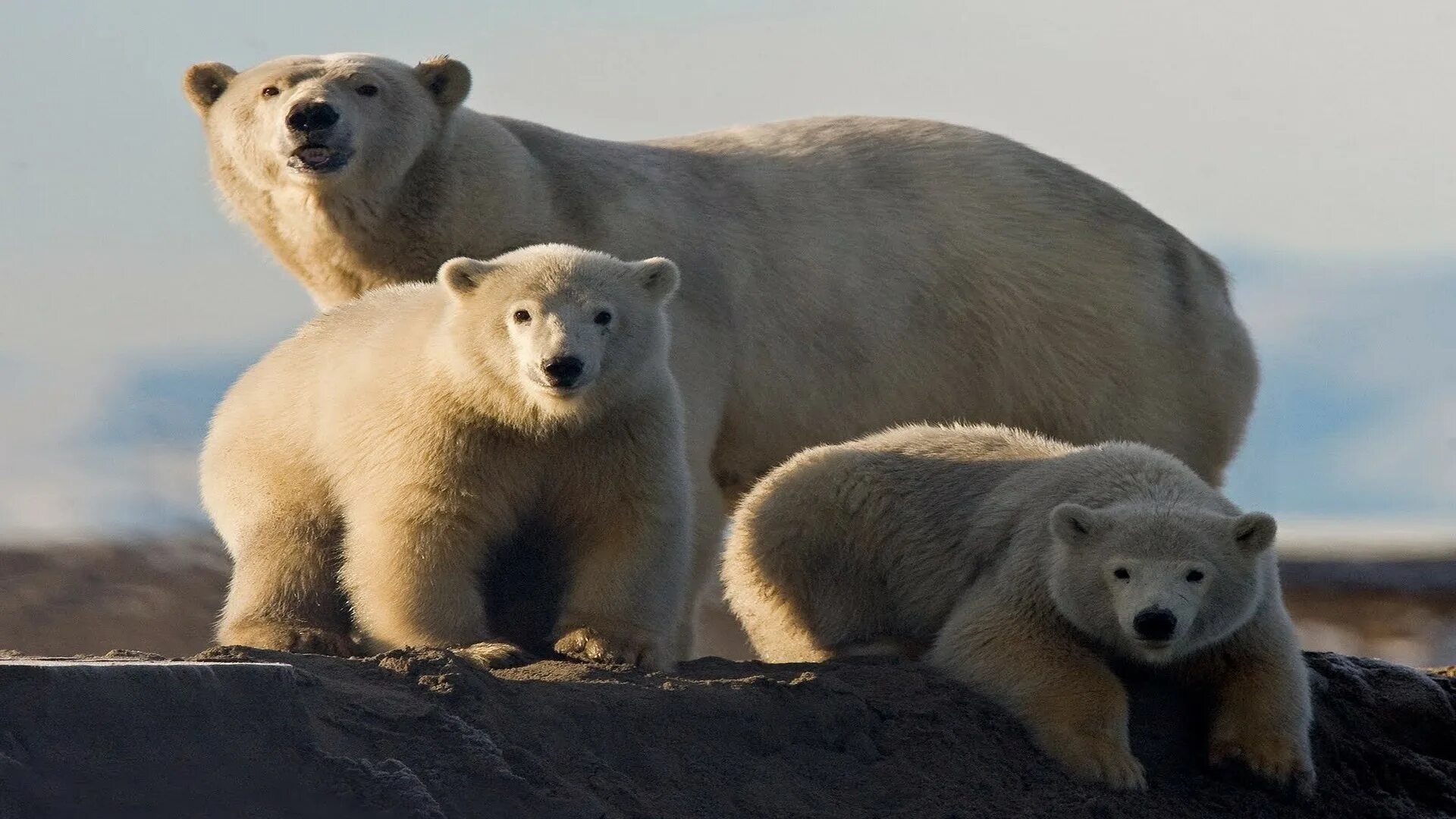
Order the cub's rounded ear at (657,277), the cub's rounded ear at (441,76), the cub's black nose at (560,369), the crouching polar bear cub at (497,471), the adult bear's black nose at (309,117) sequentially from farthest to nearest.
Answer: the cub's rounded ear at (441,76)
the adult bear's black nose at (309,117)
the cub's rounded ear at (657,277)
the crouching polar bear cub at (497,471)
the cub's black nose at (560,369)

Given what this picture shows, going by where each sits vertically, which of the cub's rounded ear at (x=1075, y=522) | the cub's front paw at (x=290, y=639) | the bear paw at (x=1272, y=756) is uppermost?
the cub's rounded ear at (x=1075, y=522)

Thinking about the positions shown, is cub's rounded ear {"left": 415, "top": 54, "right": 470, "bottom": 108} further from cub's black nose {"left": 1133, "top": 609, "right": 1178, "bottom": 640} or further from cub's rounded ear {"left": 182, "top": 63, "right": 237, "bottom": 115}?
cub's black nose {"left": 1133, "top": 609, "right": 1178, "bottom": 640}

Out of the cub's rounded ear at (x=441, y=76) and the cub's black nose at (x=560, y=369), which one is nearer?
Result: the cub's black nose at (x=560, y=369)

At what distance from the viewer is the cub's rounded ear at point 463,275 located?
20.2 ft

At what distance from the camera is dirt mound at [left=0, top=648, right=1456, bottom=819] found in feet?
14.3

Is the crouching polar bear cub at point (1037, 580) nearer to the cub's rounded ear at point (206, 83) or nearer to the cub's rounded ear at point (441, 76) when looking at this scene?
the cub's rounded ear at point (441, 76)

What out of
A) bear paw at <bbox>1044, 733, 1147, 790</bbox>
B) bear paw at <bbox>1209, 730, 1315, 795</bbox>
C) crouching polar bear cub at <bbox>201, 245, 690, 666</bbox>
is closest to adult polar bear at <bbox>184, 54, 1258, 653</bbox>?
crouching polar bear cub at <bbox>201, 245, 690, 666</bbox>

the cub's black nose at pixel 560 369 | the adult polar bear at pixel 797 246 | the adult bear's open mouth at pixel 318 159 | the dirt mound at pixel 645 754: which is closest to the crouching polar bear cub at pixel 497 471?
the cub's black nose at pixel 560 369

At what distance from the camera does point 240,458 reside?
22.3 feet

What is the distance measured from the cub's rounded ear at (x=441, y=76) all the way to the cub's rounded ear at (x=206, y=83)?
835 mm

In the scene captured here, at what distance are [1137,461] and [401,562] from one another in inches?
103

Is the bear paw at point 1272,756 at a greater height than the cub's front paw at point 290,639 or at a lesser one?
greater

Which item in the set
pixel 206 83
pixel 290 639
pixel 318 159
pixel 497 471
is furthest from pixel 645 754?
pixel 206 83

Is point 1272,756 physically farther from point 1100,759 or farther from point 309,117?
point 309,117
